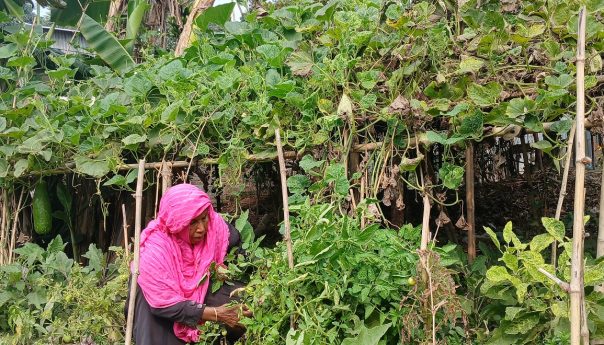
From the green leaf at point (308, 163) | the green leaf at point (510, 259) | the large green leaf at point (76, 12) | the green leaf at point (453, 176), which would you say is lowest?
the green leaf at point (510, 259)

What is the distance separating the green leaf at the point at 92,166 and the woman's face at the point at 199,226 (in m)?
1.07

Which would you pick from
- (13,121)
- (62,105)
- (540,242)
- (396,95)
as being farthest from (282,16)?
(540,242)

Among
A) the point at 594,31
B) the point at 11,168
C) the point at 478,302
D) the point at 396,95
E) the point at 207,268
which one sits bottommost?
the point at 478,302

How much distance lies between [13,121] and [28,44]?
729mm

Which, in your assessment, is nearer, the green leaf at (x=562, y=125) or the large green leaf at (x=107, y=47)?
the green leaf at (x=562, y=125)

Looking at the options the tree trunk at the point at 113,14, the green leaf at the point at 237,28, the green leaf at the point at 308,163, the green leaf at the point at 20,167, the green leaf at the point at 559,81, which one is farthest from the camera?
the tree trunk at the point at 113,14

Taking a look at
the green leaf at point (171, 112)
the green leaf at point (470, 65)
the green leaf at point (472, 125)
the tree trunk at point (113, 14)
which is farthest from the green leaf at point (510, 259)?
the tree trunk at point (113, 14)

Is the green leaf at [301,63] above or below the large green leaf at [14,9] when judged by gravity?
below

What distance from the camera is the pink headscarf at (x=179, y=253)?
10.8ft

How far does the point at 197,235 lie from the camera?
3.42m

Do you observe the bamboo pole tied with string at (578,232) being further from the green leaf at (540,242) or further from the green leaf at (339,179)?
the green leaf at (339,179)

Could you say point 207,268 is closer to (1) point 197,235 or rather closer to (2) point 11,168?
(1) point 197,235

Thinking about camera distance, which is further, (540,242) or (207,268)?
(207,268)

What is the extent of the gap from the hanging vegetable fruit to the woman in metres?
1.87
